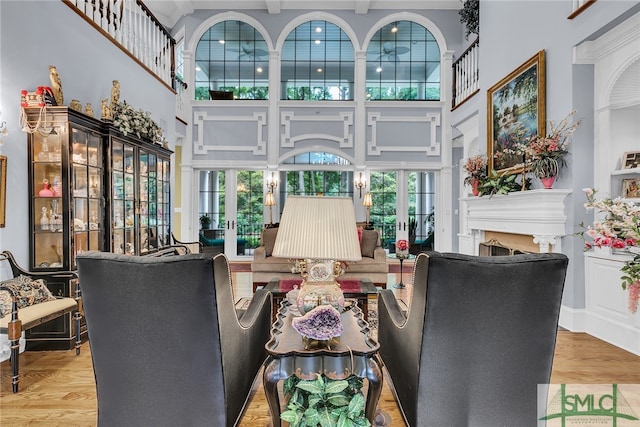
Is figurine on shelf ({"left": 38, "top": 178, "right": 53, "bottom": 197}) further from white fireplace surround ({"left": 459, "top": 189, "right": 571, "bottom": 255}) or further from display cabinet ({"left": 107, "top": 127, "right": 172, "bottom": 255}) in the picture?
white fireplace surround ({"left": 459, "top": 189, "right": 571, "bottom": 255})

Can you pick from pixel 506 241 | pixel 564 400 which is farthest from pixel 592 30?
pixel 564 400

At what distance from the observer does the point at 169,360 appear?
1.44m

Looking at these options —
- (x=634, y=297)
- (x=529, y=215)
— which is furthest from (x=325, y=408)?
(x=529, y=215)

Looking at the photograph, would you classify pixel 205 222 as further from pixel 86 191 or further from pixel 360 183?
pixel 86 191

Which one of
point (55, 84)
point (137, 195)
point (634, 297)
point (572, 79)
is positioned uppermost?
point (572, 79)

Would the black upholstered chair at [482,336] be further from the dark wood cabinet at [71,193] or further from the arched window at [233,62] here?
the arched window at [233,62]

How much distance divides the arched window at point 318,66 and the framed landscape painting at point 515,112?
3.49m

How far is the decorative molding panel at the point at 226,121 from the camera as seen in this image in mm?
7520

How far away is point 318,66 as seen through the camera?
775cm

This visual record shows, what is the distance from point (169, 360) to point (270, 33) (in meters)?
7.53

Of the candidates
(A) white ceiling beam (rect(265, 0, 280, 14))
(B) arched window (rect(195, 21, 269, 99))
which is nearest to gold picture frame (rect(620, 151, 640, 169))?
(B) arched window (rect(195, 21, 269, 99))

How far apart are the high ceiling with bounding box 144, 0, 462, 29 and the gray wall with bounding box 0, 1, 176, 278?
3.62 meters

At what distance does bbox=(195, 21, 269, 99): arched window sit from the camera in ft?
25.1

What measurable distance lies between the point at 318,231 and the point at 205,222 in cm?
680
